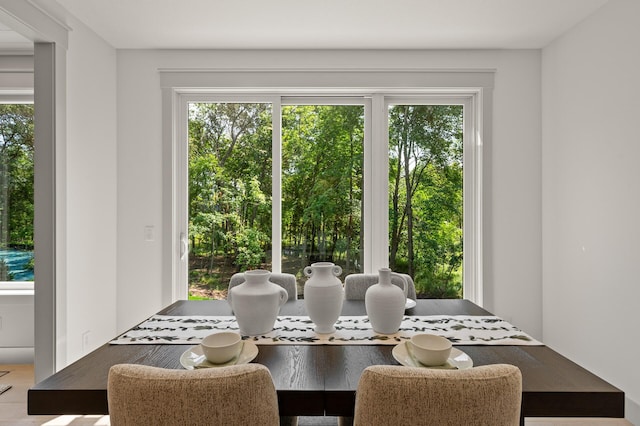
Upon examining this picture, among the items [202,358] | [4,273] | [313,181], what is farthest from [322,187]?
[4,273]

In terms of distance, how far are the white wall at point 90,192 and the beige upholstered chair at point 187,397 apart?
6.45 ft

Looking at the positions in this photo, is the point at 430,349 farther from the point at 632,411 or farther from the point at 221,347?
the point at 632,411

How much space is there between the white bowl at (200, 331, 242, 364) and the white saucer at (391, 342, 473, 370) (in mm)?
487

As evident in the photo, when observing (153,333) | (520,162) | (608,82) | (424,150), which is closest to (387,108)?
(424,150)

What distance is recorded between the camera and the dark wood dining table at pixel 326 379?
3.19 ft

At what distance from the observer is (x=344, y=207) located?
3113mm

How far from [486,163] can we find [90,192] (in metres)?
2.99

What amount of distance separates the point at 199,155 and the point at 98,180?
0.77m

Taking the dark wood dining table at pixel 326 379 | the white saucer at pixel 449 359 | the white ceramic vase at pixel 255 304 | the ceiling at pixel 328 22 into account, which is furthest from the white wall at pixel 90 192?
the white saucer at pixel 449 359

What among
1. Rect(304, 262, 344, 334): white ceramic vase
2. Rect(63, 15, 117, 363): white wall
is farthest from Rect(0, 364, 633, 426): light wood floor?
Rect(304, 262, 344, 334): white ceramic vase

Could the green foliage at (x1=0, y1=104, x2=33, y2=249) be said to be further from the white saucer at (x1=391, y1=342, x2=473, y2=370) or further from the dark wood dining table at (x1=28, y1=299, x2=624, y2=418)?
the white saucer at (x1=391, y1=342, x2=473, y2=370)

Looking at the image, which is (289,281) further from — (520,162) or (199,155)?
(520,162)

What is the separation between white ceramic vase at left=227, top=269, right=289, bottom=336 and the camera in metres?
1.35

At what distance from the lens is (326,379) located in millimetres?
1031
